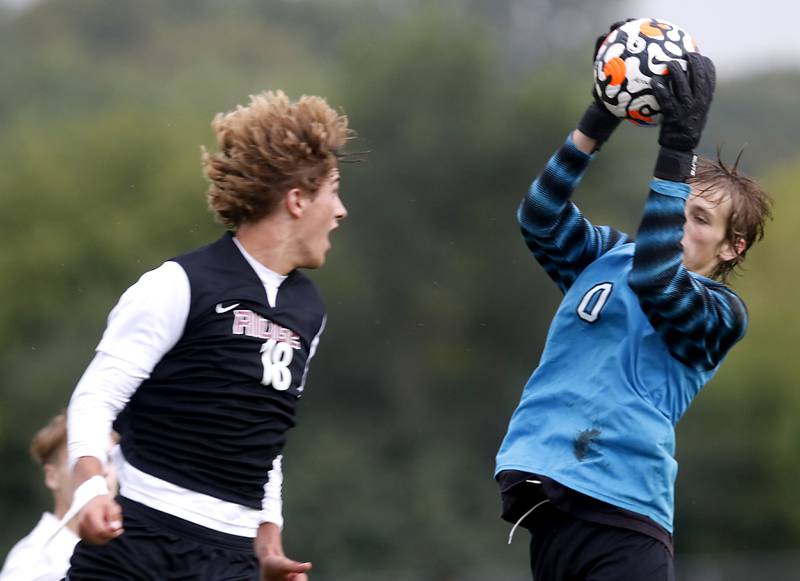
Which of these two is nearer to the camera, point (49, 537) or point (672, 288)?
point (672, 288)

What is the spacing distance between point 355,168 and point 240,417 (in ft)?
115

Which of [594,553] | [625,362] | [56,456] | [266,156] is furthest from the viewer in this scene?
[56,456]

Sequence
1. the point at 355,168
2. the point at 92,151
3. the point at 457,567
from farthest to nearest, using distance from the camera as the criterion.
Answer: the point at 92,151
the point at 355,168
the point at 457,567

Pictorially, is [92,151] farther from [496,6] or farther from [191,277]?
[191,277]

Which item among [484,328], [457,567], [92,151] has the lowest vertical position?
[457,567]

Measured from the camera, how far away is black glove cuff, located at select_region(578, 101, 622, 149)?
4.75 m

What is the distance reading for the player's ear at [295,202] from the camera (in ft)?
15.3

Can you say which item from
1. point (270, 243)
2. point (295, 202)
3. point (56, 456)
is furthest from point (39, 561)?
point (295, 202)

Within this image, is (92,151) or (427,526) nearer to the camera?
(427,526)

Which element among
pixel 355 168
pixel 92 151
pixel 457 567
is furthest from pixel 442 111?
pixel 457 567

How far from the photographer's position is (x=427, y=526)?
3403cm

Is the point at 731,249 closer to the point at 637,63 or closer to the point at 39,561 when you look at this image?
the point at 637,63

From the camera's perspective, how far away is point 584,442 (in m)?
4.48

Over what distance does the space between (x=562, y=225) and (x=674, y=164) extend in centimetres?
54
